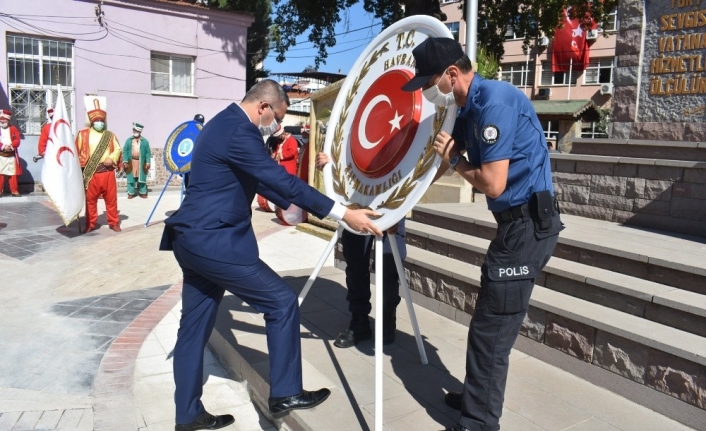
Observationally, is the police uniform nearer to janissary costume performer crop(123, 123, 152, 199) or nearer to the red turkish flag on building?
janissary costume performer crop(123, 123, 152, 199)

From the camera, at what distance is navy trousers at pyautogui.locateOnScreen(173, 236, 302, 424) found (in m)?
3.08

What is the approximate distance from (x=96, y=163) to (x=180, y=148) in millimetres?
1414

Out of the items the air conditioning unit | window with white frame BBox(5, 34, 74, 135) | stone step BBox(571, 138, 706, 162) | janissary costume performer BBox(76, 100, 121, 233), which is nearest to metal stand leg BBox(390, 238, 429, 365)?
stone step BBox(571, 138, 706, 162)

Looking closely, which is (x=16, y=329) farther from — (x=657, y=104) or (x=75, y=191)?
(x=657, y=104)

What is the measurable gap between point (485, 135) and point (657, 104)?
4708 mm

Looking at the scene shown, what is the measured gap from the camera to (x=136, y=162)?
47.1 ft

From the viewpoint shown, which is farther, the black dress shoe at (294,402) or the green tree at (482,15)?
the green tree at (482,15)

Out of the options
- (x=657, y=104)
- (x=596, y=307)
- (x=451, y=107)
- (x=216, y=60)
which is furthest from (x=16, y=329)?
(x=216, y=60)

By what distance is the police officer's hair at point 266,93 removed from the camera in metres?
3.24

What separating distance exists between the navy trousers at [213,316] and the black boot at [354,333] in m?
0.94

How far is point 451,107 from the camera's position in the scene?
2713 mm

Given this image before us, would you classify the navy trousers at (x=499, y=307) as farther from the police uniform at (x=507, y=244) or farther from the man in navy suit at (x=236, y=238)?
the man in navy suit at (x=236, y=238)

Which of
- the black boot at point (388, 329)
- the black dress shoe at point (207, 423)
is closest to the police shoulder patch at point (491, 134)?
the black boot at point (388, 329)

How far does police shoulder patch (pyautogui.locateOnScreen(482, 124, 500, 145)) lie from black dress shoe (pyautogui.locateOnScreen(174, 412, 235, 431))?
7.41ft
